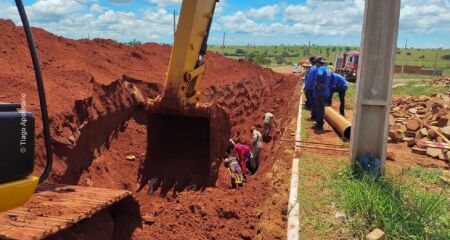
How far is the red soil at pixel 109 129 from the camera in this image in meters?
6.92

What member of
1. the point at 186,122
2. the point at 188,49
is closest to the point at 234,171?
the point at 186,122

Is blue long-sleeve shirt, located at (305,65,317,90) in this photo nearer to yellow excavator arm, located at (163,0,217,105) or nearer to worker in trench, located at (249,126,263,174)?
worker in trench, located at (249,126,263,174)

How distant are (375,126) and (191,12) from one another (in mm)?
3502

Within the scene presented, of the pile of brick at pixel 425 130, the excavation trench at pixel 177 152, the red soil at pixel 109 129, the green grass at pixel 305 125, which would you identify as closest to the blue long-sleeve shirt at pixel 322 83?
the green grass at pixel 305 125

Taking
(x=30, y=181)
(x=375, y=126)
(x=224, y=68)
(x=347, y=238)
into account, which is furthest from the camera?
(x=224, y=68)

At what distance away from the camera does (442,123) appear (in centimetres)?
1257

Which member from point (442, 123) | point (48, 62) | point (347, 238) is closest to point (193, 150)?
point (347, 238)

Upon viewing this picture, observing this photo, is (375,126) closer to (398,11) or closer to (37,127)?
(398,11)

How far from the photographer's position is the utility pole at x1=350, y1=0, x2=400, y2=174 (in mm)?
7113

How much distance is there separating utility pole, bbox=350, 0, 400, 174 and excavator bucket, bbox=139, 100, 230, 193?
2.36 meters

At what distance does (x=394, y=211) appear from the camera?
17.6 ft

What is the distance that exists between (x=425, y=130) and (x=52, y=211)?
402 inches

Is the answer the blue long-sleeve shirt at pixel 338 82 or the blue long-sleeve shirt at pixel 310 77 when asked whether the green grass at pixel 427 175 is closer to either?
the blue long-sleeve shirt at pixel 310 77

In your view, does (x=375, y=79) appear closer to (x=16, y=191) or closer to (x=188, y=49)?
(x=188, y=49)
